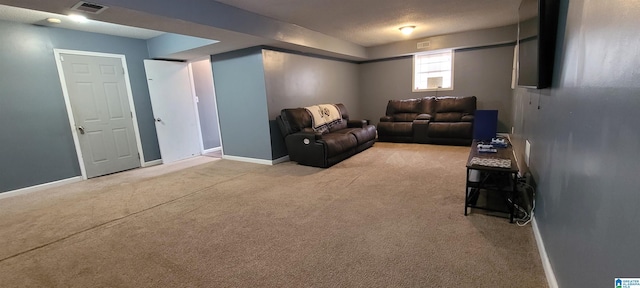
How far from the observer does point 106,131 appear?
4.43 m

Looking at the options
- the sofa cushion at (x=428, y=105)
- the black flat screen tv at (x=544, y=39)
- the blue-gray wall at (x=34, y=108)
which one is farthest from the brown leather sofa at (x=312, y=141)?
the blue-gray wall at (x=34, y=108)

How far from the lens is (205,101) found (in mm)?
6180

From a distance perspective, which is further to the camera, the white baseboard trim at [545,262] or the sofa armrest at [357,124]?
the sofa armrest at [357,124]

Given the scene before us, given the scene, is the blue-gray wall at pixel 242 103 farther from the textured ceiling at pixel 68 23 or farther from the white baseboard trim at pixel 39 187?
the white baseboard trim at pixel 39 187

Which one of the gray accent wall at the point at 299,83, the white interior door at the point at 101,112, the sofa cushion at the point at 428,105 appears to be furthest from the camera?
the sofa cushion at the point at 428,105

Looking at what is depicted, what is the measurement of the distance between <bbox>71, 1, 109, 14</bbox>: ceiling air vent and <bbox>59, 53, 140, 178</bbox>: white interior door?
2.21 meters

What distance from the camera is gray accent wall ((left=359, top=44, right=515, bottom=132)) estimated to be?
5.56 meters

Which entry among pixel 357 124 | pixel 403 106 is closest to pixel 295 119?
pixel 357 124

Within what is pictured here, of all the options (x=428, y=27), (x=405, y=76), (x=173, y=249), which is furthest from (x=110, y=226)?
(x=405, y=76)

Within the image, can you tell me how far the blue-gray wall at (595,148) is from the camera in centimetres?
82

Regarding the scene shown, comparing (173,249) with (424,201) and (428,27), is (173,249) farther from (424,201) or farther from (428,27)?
(428,27)

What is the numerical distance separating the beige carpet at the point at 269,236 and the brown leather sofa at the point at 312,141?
1.78ft

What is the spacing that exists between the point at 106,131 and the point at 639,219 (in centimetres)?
580

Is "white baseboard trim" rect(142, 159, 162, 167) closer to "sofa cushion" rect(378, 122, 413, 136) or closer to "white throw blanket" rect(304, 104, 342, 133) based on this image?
"white throw blanket" rect(304, 104, 342, 133)
